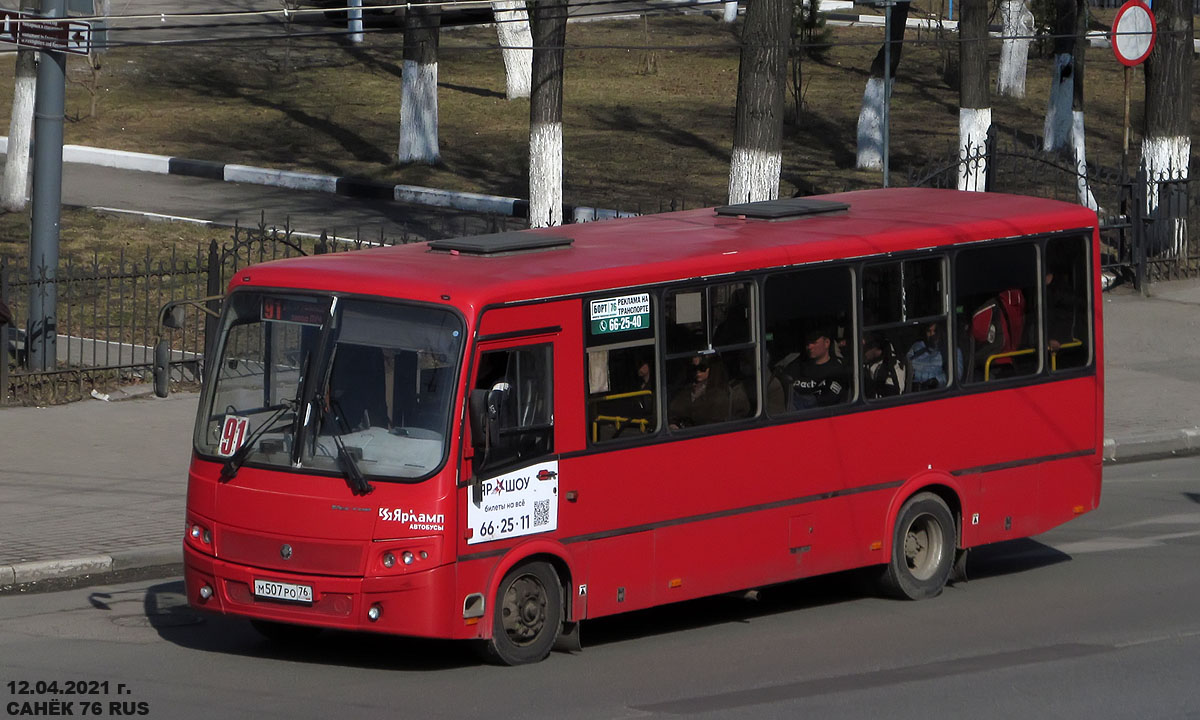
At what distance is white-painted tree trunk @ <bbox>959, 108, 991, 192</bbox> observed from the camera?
21.0m

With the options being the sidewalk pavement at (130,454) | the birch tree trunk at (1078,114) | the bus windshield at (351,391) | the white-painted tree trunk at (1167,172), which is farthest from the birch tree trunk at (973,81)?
the bus windshield at (351,391)

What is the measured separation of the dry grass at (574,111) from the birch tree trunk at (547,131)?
10.1 feet

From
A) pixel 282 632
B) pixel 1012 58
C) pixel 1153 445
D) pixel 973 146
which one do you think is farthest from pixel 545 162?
pixel 1012 58

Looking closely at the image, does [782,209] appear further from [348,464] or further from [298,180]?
[298,180]

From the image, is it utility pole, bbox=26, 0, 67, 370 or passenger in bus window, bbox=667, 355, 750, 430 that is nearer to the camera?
passenger in bus window, bbox=667, 355, 750, 430

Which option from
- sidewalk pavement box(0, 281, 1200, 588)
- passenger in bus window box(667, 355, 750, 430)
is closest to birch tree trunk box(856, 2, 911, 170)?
sidewalk pavement box(0, 281, 1200, 588)

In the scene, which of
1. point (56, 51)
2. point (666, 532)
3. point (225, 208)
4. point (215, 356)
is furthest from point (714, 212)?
point (225, 208)

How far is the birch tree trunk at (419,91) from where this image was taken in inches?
1089

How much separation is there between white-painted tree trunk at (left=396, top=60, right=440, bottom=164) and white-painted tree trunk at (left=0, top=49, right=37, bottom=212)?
6.21 meters

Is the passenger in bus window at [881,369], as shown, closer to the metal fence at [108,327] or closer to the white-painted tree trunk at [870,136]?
the metal fence at [108,327]

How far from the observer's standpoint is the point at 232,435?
28.7 ft

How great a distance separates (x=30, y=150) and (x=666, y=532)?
16.7m

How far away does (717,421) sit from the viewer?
9.40 m

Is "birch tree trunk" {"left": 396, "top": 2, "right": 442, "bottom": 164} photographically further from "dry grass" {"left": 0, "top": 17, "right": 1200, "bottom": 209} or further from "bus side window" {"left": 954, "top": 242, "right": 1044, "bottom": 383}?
"bus side window" {"left": 954, "top": 242, "right": 1044, "bottom": 383}
